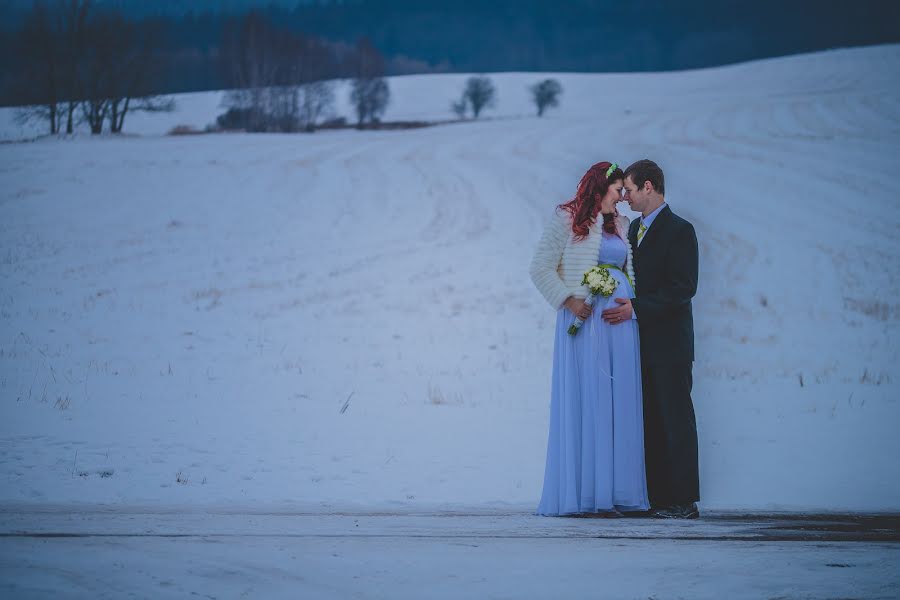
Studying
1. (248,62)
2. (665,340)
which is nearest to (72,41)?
(248,62)

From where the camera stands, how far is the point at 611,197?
4.77m

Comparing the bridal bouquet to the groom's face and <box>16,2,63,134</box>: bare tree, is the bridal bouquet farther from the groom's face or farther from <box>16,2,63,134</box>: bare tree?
<box>16,2,63,134</box>: bare tree

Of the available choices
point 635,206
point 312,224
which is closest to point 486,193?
point 312,224

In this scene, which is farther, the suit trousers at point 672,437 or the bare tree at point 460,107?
the bare tree at point 460,107

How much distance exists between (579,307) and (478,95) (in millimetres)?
69121

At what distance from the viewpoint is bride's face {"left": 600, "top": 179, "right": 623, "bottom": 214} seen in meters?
4.76

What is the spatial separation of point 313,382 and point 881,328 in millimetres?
8404

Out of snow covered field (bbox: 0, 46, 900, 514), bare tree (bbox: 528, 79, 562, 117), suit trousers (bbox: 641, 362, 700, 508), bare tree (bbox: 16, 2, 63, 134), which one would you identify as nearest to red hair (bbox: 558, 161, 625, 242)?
suit trousers (bbox: 641, 362, 700, 508)

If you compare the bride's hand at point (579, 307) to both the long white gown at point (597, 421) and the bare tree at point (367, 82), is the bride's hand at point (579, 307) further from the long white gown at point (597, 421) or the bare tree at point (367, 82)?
the bare tree at point (367, 82)

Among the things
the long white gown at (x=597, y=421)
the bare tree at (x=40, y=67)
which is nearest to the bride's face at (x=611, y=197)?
the long white gown at (x=597, y=421)

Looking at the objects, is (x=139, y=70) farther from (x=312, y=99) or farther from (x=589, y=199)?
(x=589, y=199)

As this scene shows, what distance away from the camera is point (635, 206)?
4.92 m

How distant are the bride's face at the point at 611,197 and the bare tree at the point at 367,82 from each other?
53823 millimetres

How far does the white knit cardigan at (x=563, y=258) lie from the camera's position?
4.79 meters
